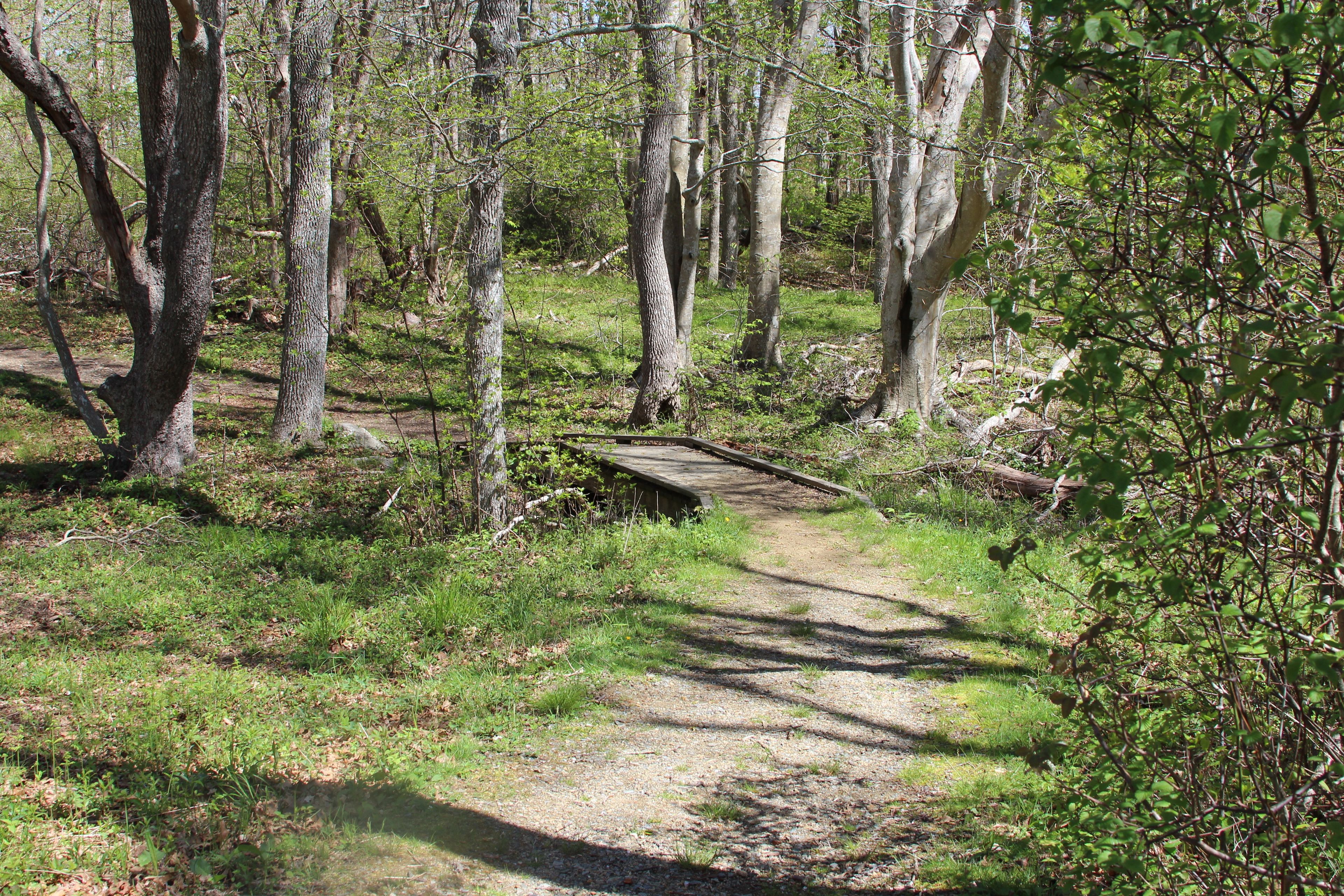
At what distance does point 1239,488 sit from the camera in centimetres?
248

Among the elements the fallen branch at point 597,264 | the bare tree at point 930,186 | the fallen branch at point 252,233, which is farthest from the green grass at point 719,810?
the fallen branch at point 597,264

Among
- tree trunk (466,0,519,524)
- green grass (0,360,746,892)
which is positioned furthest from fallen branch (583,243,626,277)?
tree trunk (466,0,519,524)

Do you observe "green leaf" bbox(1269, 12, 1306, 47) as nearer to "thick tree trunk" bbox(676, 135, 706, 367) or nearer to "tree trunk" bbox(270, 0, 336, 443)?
"tree trunk" bbox(270, 0, 336, 443)

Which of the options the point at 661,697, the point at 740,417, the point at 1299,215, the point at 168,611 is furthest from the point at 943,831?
the point at 740,417

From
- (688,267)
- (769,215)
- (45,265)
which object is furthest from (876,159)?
(45,265)

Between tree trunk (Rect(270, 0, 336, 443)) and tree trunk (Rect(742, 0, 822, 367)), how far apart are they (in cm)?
620

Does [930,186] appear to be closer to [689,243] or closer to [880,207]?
[689,243]

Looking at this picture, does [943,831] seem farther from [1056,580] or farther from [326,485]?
[326,485]

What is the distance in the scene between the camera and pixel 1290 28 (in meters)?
1.66

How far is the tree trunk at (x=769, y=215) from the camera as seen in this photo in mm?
14086

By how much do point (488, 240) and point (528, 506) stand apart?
2646 millimetres

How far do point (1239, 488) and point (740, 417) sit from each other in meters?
11.8

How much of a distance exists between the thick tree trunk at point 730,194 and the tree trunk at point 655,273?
8945 mm

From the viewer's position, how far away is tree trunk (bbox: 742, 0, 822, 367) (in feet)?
46.2
